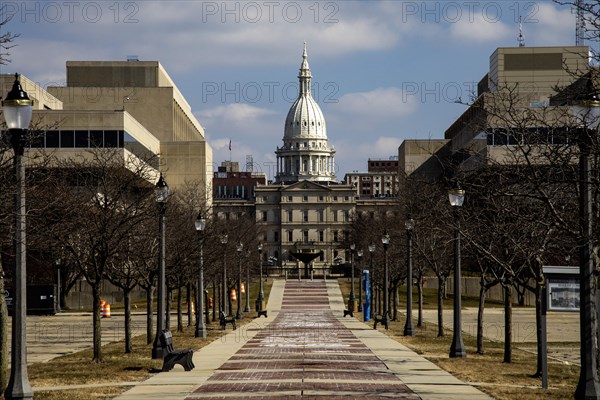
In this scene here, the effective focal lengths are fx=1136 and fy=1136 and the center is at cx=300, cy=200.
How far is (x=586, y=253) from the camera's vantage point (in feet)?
61.6

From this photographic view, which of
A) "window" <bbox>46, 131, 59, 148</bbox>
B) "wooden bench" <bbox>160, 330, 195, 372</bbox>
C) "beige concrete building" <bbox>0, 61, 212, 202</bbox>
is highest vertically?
"beige concrete building" <bbox>0, 61, 212, 202</bbox>

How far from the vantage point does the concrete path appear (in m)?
23.7

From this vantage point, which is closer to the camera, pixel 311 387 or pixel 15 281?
pixel 15 281

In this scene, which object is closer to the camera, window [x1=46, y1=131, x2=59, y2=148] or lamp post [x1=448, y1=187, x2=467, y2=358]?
lamp post [x1=448, y1=187, x2=467, y2=358]

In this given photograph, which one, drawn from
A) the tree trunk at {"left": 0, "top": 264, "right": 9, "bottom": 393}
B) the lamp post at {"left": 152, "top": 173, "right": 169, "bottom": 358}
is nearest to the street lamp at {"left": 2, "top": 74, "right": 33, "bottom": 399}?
the tree trunk at {"left": 0, "top": 264, "right": 9, "bottom": 393}

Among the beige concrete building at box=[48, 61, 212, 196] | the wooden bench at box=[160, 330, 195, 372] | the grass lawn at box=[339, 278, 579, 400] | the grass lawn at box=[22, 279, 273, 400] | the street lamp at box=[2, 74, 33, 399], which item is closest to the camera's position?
the street lamp at box=[2, 74, 33, 399]

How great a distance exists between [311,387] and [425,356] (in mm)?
12391

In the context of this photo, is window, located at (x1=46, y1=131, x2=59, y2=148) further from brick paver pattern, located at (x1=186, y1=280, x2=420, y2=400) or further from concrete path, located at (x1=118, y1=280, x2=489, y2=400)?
brick paver pattern, located at (x1=186, y1=280, x2=420, y2=400)

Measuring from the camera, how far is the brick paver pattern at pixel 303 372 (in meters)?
23.5

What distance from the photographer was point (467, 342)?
46.3m

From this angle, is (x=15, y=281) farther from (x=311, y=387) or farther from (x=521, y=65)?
(x=521, y=65)

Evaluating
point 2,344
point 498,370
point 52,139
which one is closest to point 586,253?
point 2,344

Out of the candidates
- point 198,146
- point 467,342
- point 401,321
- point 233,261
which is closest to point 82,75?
point 198,146

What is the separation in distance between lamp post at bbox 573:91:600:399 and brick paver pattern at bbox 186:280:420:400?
4873mm
